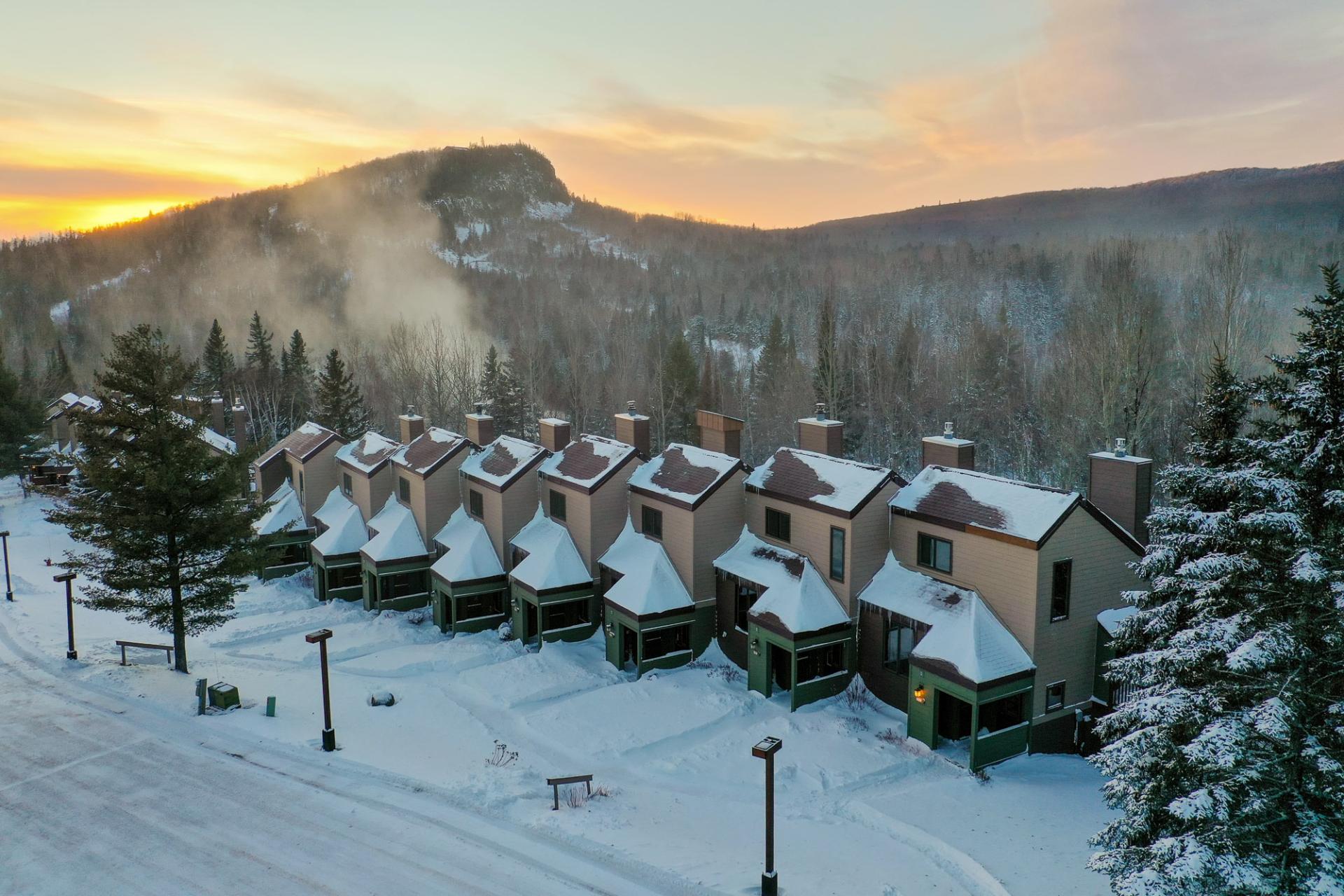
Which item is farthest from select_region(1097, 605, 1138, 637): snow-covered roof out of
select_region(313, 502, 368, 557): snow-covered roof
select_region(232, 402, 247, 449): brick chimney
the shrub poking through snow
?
select_region(232, 402, 247, 449): brick chimney

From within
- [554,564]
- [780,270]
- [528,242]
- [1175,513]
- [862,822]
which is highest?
[528,242]

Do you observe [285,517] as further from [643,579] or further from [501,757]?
[501,757]

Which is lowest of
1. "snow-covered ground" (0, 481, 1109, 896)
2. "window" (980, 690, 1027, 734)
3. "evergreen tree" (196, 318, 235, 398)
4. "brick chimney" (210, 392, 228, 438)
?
"snow-covered ground" (0, 481, 1109, 896)

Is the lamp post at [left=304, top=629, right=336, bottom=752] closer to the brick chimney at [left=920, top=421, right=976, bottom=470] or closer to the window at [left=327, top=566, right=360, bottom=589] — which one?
the window at [left=327, top=566, right=360, bottom=589]

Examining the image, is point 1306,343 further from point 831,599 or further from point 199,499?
point 199,499

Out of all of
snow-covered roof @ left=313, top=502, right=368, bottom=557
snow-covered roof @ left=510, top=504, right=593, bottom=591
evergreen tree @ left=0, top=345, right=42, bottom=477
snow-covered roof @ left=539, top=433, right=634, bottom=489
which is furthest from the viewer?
evergreen tree @ left=0, top=345, right=42, bottom=477

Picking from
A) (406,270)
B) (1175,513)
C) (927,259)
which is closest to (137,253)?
(406,270)
